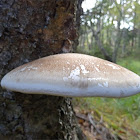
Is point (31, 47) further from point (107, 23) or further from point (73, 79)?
point (107, 23)

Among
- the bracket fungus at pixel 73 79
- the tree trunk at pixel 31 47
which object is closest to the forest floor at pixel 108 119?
the tree trunk at pixel 31 47

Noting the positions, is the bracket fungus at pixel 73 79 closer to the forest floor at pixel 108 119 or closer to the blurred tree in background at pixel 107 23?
the forest floor at pixel 108 119

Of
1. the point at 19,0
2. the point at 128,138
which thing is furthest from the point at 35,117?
the point at 128,138

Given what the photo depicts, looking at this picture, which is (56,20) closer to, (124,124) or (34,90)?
(34,90)

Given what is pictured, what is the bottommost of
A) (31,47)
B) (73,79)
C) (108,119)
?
(108,119)

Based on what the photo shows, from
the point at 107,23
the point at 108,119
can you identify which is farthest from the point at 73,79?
the point at 107,23

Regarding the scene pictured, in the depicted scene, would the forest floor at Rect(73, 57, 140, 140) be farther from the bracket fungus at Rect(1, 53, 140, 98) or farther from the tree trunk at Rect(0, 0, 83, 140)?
the bracket fungus at Rect(1, 53, 140, 98)
